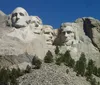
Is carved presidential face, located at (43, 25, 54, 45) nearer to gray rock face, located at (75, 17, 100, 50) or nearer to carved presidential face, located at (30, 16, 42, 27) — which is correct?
carved presidential face, located at (30, 16, 42, 27)

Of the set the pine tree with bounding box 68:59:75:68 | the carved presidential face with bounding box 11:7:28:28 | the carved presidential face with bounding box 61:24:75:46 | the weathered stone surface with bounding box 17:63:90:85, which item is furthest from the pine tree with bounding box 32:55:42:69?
the carved presidential face with bounding box 61:24:75:46

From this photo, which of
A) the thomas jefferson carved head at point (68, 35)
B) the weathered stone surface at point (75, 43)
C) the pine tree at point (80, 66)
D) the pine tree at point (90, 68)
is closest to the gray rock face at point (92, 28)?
the weathered stone surface at point (75, 43)

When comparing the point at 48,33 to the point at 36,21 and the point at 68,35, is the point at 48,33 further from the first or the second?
the point at 36,21

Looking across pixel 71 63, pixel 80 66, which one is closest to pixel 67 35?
pixel 71 63

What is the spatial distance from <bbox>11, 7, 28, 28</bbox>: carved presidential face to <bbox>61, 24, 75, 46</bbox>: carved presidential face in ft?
13.7

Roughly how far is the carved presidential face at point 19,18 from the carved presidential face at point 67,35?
4180 mm

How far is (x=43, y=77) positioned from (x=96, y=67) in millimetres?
7186

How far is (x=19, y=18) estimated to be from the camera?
34625 millimetres

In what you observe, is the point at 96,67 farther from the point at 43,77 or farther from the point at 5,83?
the point at 5,83

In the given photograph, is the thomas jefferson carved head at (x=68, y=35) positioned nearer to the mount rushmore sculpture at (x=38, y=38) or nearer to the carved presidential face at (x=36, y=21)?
the mount rushmore sculpture at (x=38, y=38)

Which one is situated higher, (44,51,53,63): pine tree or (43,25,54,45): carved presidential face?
(43,25,54,45): carved presidential face

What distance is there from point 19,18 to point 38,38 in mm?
2079

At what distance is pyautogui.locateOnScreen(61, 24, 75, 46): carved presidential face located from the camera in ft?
124

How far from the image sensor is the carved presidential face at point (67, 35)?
37.7 meters
